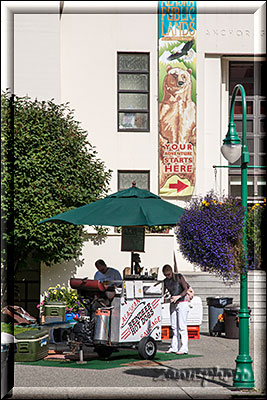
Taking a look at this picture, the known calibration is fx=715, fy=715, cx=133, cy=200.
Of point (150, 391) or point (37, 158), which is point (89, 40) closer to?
point (37, 158)

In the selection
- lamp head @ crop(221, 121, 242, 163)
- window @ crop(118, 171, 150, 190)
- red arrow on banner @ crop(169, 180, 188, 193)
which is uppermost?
window @ crop(118, 171, 150, 190)

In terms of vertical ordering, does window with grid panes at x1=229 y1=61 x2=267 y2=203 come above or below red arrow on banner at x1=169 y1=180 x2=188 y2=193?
above

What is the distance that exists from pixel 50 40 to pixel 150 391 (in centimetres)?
1383

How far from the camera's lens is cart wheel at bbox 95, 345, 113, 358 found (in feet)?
42.6

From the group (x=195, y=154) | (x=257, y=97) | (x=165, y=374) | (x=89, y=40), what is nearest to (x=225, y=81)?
(x=257, y=97)

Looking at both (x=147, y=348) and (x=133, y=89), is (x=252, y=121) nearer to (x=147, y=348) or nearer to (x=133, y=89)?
(x=133, y=89)

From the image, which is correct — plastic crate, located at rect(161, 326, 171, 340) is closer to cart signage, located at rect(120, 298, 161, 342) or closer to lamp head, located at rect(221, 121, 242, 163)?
cart signage, located at rect(120, 298, 161, 342)

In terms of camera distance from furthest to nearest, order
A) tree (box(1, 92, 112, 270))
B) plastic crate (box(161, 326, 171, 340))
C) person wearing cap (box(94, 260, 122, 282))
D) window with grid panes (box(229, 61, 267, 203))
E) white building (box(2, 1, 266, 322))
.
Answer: window with grid panes (box(229, 61, 267, 203)), white building (box(2, 1, 266, 322)), tree (box(1, 92, 112, 270)), plastic crate (box(161, 326, 171, 340)), person wearing cap (box(94, 260, 122, 282))

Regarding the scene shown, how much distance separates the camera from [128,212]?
1331 centimetres

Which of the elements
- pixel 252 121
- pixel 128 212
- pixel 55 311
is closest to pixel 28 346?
pixel 128 212

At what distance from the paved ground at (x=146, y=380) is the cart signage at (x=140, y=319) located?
563 mm

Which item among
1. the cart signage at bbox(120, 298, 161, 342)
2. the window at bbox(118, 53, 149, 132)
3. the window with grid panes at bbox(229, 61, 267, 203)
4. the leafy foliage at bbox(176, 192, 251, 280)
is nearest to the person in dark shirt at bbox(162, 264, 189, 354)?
the cart signage at bbox(120, 298, 161, 342)

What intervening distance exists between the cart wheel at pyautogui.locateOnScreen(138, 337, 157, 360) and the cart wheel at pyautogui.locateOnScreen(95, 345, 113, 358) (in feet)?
2.31

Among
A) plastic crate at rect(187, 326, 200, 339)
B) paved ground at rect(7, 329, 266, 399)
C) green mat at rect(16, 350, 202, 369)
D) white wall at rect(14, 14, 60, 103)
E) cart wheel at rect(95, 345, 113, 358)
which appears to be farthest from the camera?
white wall at rect(14, 14, 60, 103)
